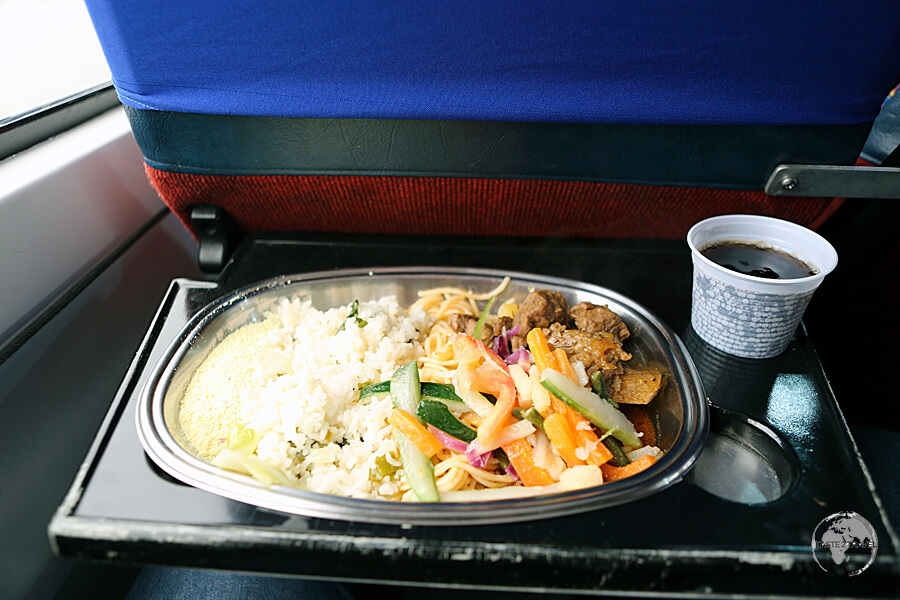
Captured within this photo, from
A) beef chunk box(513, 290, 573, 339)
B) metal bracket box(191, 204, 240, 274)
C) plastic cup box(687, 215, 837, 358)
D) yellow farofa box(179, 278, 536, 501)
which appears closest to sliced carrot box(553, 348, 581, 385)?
beef chunk box(513, 290, 573, 339)

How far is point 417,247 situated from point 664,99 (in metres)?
0.70

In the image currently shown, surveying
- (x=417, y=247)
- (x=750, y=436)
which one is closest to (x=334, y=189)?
(x=417, y=247)

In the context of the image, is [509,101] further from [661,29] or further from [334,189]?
[334,189]

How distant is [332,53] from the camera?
1.11 metres

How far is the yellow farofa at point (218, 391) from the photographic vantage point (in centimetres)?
108

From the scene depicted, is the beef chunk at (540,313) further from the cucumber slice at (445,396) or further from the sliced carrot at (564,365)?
the cucumber slice at (445,396)

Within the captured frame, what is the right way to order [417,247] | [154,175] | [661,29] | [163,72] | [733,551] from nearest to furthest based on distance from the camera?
[733,551], [661,29], [163,72], [154,175], [417,247]

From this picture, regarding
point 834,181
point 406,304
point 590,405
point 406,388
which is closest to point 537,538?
point 590,405

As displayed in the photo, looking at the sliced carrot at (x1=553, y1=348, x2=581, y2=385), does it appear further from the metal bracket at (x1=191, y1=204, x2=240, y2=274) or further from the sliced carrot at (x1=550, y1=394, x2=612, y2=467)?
the metal bracket at (x1=191, y1=204, x2=240, y2=274)

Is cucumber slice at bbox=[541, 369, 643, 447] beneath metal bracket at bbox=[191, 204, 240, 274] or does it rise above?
beneath

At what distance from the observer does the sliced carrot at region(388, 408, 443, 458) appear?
103cm

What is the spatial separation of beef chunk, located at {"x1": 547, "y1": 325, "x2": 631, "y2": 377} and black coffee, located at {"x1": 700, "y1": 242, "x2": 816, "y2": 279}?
277 mm

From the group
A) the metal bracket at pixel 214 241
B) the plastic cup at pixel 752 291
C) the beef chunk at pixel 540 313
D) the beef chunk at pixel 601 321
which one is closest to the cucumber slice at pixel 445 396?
the beef chunk at pixel 540 313

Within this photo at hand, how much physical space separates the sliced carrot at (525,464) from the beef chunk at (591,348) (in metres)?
0.25
